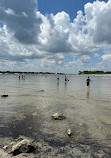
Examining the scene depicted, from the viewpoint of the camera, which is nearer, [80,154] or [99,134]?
[80,154]

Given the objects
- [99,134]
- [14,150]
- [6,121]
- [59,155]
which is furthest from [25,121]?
[99,134]

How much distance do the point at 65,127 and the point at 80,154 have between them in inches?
119

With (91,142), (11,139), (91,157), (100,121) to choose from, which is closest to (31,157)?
(11,139)

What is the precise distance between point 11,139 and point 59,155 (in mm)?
3067

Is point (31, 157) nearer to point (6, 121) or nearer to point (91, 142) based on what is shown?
point (91, 142)

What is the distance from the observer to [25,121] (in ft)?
32.8

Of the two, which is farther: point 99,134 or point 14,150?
point 99,134

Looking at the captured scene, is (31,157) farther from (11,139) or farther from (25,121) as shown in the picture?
(25,121)

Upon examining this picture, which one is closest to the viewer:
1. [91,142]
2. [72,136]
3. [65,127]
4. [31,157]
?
[31,157]

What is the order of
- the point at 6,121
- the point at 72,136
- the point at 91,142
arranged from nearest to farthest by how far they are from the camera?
the point at 91,142, the point at 72,136, the point at 6,121

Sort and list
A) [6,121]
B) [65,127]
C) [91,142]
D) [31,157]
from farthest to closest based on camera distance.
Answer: [6,121]
[65,127]
[91,142]
[31,157]

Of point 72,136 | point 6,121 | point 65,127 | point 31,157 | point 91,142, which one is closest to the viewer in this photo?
point 31,157

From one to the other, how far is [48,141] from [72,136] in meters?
1.55

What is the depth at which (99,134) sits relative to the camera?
26.4 ft
